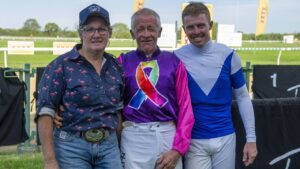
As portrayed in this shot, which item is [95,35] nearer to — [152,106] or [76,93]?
[76,93]

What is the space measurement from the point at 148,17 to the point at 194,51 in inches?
19.7

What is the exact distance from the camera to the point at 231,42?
70.1ft

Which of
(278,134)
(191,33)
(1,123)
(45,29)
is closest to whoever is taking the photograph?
(191,33)

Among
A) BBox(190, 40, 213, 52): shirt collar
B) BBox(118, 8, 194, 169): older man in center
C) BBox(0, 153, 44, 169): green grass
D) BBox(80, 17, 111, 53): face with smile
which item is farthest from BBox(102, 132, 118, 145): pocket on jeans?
BBox(0, 153, 44, 169): green grass

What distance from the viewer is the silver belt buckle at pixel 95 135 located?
8.63ft

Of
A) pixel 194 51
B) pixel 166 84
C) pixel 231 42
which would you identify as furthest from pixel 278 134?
pixel 231 42

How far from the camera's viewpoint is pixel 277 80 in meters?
6.40

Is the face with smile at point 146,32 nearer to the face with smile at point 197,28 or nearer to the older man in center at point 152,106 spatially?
the older man in center at point 152,106

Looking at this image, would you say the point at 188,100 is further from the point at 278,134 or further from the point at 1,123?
the point at 1,123

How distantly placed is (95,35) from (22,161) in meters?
3.78

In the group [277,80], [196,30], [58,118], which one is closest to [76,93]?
[58,118]

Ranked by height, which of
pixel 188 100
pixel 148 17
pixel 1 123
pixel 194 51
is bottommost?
pixel 1 123

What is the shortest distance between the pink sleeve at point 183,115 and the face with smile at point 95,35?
1.84ft

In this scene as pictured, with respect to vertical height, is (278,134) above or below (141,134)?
below
